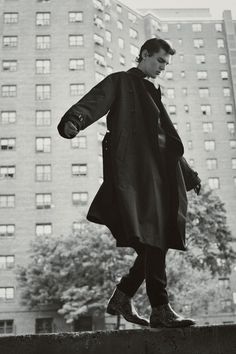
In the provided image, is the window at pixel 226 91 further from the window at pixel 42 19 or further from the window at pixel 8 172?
the window at pixel 8 172

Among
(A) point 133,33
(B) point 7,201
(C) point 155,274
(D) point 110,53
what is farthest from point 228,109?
(C) point 155,274

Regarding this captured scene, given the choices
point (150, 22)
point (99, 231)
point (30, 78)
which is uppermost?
point (150, 22)

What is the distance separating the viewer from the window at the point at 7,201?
44.8 meters

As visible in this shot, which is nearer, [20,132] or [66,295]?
[66,295]

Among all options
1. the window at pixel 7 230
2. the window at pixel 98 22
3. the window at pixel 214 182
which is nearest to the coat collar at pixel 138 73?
the window at pixel 7 230

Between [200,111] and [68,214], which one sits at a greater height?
[200,111]

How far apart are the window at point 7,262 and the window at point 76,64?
19.0 metres

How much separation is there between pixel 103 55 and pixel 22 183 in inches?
622

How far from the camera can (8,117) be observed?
4834cm

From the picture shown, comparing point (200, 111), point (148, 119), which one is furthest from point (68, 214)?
point (148, 119)

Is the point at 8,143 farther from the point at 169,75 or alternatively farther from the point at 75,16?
the point at 169,75

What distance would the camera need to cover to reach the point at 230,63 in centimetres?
6431

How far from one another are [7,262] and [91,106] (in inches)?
1587

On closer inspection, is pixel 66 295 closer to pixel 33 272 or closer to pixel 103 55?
pixel 33 272
